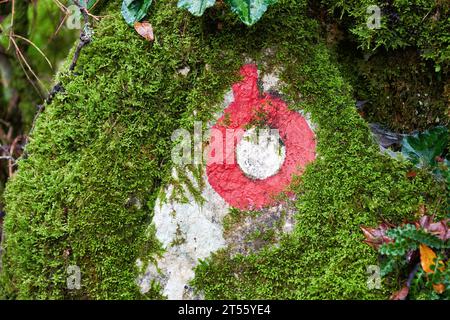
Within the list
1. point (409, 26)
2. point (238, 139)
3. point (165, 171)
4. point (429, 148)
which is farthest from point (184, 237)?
point (409, 26)

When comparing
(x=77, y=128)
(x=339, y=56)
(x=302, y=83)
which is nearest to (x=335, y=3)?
(x=339, y=56)

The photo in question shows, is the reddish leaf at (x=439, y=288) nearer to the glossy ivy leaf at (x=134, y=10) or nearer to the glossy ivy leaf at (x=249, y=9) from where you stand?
the glossy ivy leaf at (x=249, y=9)

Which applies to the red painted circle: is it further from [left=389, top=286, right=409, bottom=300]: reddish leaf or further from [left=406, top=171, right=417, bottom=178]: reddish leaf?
[left=389, top=286, right=409, bottom=300]: reddish leaf

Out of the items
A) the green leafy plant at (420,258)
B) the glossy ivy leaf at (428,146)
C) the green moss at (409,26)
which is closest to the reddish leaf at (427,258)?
the green leafy plant at (420,258)

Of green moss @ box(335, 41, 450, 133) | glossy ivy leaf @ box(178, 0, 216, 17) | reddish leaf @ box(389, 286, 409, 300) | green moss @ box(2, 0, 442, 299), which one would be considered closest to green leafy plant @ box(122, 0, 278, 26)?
glossy ivy leaf @ box(178, 0, 216, 17)

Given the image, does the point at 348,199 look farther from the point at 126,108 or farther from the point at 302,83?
the point at 126,108

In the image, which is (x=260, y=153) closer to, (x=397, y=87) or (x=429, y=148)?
(x=429, y=148)
